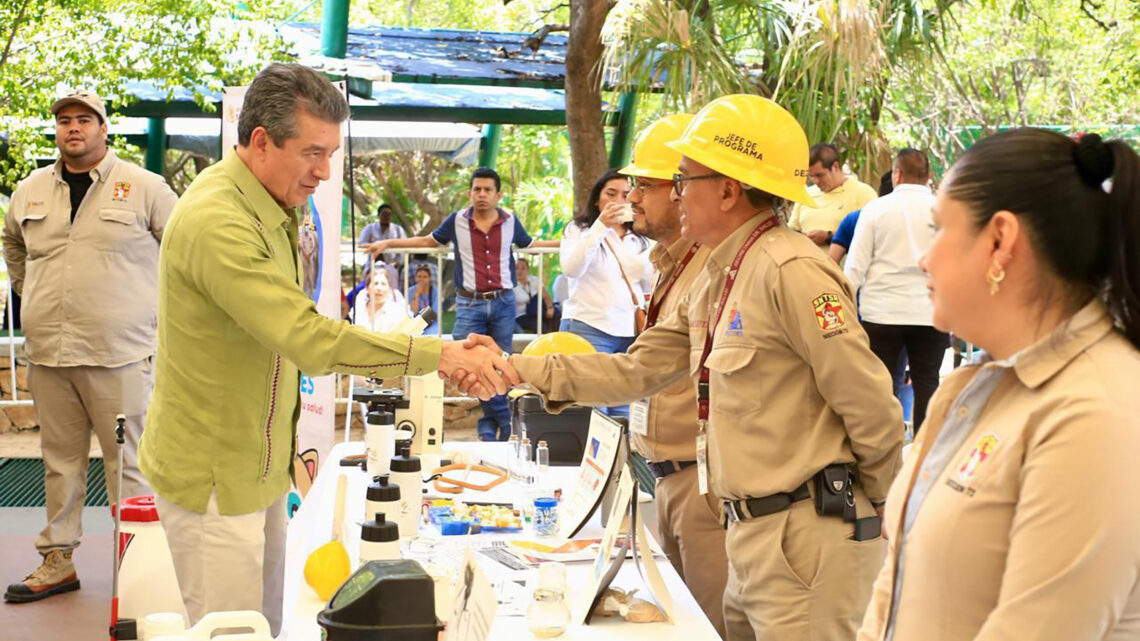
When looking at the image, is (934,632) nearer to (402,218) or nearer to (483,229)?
(483,229)

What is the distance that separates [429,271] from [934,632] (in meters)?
8.32

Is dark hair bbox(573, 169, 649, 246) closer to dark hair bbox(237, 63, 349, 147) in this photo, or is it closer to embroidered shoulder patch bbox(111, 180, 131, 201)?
embroidered shoulder patch bbox(111, 180, 131, 201)

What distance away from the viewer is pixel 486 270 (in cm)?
708

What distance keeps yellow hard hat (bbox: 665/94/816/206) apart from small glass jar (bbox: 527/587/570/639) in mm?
1004

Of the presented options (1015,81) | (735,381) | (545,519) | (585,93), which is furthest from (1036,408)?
(1015,81)

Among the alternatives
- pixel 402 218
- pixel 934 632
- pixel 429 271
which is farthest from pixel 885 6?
pixel 402 218

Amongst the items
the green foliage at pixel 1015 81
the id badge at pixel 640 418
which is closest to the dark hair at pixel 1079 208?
the id badge at pixel 640 418

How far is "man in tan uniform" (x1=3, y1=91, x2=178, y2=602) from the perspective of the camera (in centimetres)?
465

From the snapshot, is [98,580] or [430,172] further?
[430,172]

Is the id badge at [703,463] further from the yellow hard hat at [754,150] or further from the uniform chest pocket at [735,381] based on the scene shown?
the yellow hard hat at [754,150]

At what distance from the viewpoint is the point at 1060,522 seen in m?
1.25

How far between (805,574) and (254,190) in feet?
4.97

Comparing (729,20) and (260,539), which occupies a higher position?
(729,20)

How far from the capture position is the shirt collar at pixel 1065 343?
4.38 ft
